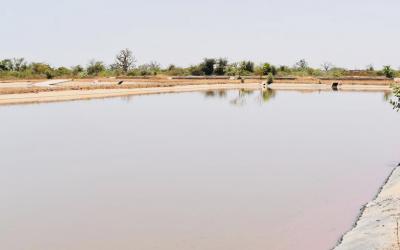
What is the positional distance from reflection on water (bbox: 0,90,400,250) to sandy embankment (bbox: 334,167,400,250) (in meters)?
0.56

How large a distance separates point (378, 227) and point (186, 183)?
685 centimetres

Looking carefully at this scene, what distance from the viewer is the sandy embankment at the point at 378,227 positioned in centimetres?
884

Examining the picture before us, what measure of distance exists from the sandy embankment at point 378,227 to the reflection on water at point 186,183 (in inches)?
21.9

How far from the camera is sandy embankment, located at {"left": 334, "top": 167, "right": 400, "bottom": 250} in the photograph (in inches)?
348

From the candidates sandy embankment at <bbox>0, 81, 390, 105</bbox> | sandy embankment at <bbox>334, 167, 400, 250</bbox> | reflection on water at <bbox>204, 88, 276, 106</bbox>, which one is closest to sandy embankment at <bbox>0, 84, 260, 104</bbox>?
sandy embankment at <bbox>0, 81, 390, 105</bbox>

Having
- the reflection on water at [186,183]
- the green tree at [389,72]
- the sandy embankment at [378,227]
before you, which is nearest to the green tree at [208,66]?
the green tree at [389,72]

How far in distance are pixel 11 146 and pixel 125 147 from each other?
5353 millimetres

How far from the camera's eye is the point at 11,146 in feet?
73.8

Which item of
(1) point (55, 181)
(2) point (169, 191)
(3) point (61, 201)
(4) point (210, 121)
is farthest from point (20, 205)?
(4) point (210, 121)

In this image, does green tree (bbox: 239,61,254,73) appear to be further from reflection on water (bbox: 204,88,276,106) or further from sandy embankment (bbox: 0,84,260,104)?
reflection on water (bbox: 204,88,276,106)

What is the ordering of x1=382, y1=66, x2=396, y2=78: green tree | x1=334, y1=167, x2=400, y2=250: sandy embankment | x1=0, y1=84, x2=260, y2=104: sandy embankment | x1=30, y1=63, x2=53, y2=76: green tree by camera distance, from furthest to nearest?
1. x1=30, y1=63, x2=53, y2=76: green tree
2. x1=382, y1=66, x2=396, y2=78: green tree
3. x1=0, y1=84, x2=260, y2=104: sandy embankment
4. x1=334, y1=167, x2=400, y2=250: sandy embankment

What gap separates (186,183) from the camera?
15406 millimetres

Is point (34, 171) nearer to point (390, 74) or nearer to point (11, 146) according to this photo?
point (11, 146)

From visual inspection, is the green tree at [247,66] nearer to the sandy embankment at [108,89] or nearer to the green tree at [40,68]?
the sandy embankment at [108,89]
